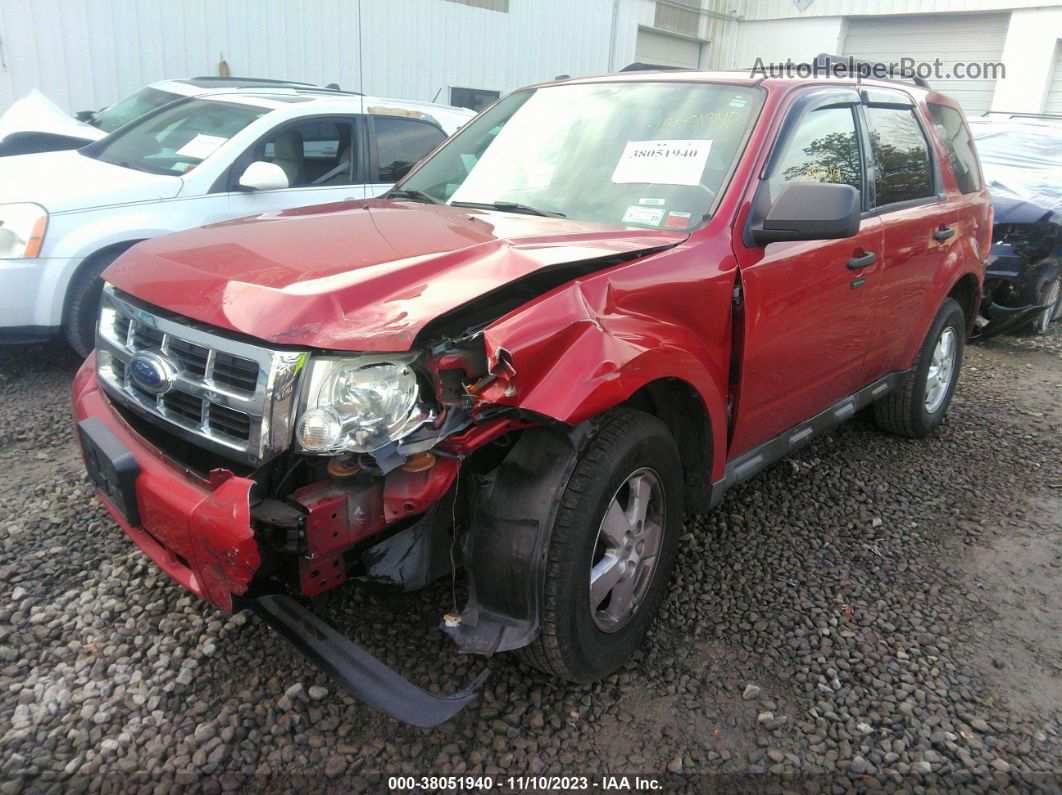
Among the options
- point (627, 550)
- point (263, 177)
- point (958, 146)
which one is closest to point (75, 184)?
point (263, 177)

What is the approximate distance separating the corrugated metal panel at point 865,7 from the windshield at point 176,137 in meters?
17.3

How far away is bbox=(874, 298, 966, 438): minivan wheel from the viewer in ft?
13.9

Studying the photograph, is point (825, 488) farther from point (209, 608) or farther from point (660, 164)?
point (209, 608)

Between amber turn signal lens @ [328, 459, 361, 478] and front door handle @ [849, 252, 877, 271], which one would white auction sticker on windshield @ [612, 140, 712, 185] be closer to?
front door handle @ [849, 252, 877, 271]

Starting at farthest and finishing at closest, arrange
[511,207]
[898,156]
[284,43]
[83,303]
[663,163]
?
[284,43] < [83,303] < [898,156] < [511,207] < [663,163]

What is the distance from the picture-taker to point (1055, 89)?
1625 cm

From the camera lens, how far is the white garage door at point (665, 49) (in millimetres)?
17359

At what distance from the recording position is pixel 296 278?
6.82 feet

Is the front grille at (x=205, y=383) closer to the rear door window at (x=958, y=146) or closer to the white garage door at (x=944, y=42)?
the rear door window at (x=958, y=146)

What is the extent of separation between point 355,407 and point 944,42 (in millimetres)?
20327

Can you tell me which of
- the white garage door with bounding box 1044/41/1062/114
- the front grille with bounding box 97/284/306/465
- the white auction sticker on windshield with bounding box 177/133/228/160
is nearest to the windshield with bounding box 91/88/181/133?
the white auction sticker on windshield with bounding box 177/133/228/160

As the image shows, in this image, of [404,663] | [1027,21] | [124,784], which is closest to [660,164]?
[404,663]

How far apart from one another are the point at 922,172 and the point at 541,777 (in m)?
3.40

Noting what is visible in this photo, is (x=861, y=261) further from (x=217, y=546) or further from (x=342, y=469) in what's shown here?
(x=217, y=546)
